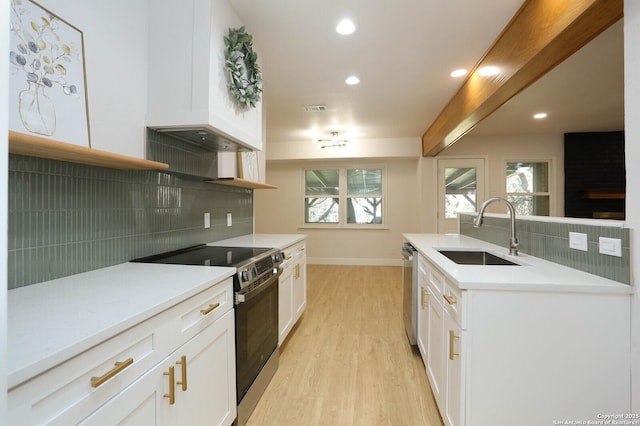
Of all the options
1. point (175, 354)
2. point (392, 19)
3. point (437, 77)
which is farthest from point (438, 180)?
point (175, 354)

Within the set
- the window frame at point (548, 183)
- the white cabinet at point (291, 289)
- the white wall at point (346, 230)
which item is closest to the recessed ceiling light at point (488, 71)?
the white cabinet at point (291, 289)

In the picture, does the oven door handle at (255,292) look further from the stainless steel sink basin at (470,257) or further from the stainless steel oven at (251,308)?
the stainless steel sink basin at (470,257)

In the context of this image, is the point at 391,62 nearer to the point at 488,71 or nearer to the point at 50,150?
the point at 488,71

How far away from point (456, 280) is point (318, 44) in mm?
2040

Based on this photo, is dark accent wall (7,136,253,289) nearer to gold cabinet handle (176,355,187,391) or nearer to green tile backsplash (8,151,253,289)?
green tile backsplash (8,151,253,289)

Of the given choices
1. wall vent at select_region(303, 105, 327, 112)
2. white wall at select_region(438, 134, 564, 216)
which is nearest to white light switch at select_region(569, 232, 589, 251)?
wall vent at select_region(303, 105, 327, 112)

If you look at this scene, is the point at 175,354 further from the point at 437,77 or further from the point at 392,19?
the point at 437,77

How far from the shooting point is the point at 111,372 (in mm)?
762

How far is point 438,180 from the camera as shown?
5402mm

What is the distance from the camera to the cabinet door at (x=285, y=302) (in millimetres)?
2279

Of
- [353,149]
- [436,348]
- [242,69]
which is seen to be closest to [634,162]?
[436,348]

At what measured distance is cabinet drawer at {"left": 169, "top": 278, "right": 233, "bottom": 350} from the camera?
1.04m

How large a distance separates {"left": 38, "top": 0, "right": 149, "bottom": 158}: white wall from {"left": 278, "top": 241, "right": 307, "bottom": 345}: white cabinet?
1.35 m

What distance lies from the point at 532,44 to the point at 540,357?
1.77 metres
